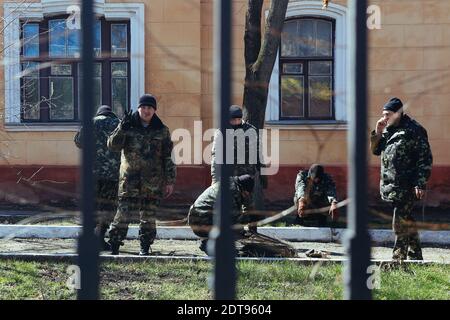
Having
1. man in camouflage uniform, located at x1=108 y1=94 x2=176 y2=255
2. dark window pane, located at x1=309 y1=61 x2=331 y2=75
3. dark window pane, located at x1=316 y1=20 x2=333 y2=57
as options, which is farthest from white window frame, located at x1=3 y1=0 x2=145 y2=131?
A: man in camouflage uniform, located at x1=108 y1=94 x2=176 y2=255

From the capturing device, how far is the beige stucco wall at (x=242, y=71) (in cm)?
1222

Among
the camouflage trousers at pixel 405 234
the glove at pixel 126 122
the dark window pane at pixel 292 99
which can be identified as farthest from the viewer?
the dark window pane at pixel 292 99

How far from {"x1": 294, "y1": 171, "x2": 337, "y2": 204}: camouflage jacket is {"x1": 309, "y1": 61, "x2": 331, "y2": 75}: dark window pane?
4.17 m

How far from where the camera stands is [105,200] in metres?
7.99

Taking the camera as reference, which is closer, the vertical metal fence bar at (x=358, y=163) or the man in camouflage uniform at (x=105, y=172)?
the vertical metal fence bar at (x=358, y=163)

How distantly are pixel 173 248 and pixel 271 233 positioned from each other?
1.44m

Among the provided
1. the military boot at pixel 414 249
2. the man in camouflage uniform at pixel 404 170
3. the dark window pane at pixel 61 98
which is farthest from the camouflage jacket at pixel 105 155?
the dark window pane at pixel 61 98

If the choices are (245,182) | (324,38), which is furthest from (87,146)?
(324,38)

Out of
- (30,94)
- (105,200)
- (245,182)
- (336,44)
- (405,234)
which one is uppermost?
(336,44)

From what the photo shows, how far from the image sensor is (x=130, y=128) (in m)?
7.41

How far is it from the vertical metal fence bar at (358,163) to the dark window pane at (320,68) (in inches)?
413

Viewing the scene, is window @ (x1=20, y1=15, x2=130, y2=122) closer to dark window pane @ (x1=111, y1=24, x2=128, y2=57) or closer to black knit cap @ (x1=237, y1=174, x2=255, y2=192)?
dark window pane @ (x1=111, y1=24, x2=128, y2=57)

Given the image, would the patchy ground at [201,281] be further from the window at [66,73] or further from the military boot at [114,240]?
the window at [66,73]

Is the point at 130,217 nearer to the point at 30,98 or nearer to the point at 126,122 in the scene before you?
the point at 126,122
